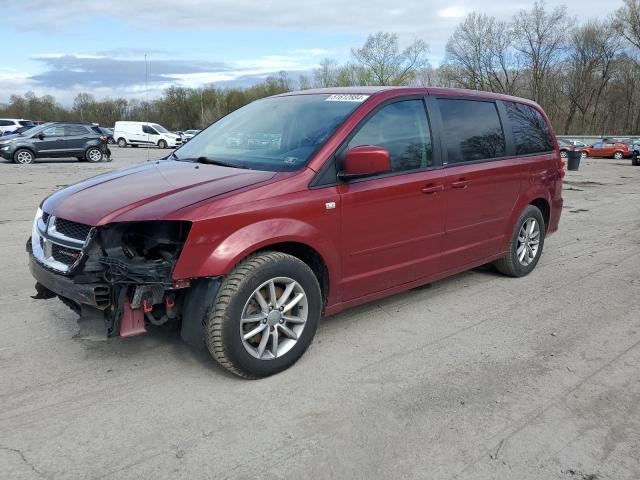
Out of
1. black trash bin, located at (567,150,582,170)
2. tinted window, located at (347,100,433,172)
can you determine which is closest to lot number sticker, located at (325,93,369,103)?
tinted window, located at (347,100,433,172)

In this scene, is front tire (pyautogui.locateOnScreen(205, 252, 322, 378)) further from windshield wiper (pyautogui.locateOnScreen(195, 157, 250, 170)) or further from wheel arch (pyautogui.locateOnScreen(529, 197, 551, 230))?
wheel arch (pyautogui.locateOnScreen(529, 197, 551, 230))

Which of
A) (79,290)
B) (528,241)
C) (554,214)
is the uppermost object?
(554,214)

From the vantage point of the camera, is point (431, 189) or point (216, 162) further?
point (431, 189)

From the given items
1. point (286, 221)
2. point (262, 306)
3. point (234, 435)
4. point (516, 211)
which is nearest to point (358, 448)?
point (234, 435)

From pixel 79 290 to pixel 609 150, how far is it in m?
39.7

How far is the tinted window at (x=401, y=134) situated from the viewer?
404 centimetres

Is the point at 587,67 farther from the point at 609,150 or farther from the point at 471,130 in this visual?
the point at 471,130

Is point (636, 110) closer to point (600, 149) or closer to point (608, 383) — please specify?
point (600, 149)

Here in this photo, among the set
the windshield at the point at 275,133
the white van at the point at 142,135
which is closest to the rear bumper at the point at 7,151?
the white van at the point at 142,135

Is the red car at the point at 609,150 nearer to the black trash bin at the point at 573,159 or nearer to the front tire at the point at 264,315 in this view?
the black trash bin at the point at 573,159

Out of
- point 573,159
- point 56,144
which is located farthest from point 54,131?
point 573,159

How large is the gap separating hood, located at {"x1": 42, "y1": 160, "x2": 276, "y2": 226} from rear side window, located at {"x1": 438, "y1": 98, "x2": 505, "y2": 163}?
1.83 metres

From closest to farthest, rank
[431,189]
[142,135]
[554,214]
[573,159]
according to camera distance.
A: 1. [431,189]
2. [554,214]
3. [573,159]
4. [142,135]

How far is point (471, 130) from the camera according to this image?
490cm
